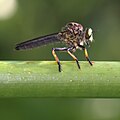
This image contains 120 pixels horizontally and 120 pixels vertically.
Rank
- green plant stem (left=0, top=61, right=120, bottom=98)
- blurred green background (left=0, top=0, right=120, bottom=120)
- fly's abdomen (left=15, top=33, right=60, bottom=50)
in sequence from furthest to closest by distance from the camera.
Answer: blurred green background (left=0, top=0, right=120, bottom=120) → fly's abdomen (left=15, top=33, right=60, bottom=50) → green plant stem (left=0, top=61, right=120, bottom=98)

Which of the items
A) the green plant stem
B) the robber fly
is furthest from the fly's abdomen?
the green plant stem

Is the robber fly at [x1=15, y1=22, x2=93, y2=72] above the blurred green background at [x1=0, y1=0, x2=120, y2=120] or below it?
above

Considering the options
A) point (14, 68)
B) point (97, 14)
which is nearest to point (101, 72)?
point (14, 68)

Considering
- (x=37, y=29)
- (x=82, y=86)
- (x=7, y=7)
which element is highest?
(x=82, y=86)

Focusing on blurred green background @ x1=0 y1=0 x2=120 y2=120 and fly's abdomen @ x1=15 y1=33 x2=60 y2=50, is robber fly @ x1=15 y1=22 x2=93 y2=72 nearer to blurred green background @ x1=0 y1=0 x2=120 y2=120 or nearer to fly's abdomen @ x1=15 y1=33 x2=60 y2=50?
fly's abdomen @ x1=15 y1=33 x2=60 y2=50

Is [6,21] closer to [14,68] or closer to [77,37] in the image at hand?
[77,37]

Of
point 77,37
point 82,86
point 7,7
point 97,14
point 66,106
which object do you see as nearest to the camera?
point 82,86
